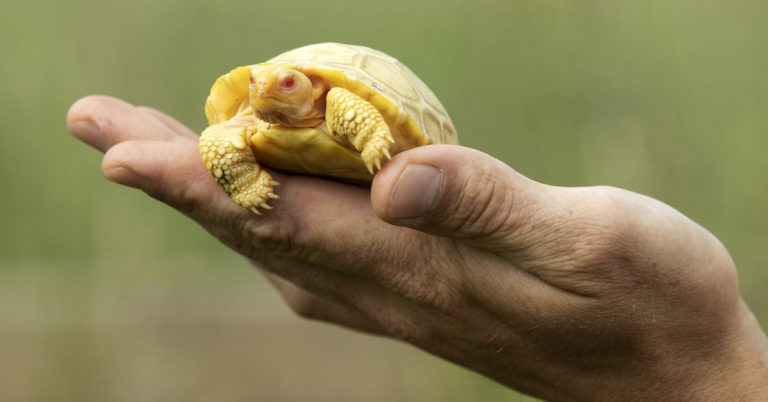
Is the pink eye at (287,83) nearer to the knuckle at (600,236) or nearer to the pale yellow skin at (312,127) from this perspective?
the pale yellow skin at (312,127)

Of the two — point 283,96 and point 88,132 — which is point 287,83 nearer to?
point 283,96

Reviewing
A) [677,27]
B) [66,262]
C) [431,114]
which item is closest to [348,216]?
[431,114]

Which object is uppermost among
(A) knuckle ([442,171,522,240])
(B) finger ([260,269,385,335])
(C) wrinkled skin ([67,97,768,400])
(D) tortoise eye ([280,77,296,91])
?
(D) tortoise eye ([280,77,296,91])

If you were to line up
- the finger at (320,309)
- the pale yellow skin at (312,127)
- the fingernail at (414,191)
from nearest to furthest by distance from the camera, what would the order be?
the fingernail at (414,191) → the pale yellow skin at (312,127) → the finger at (320,309)

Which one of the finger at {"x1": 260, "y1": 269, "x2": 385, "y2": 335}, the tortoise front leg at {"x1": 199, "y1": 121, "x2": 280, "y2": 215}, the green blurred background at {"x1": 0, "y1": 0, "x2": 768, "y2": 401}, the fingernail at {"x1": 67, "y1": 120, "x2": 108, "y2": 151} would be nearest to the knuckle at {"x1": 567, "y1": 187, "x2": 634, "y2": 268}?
the tortoise front leg at {"x1": 199, "y1": 121, "x2": 280, "y2": 215}

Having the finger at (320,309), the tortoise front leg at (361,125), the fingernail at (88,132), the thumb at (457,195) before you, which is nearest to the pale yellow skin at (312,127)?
the tortoise front leg at (361,125)

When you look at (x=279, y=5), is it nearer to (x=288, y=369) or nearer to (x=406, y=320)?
(x=288, y=369)

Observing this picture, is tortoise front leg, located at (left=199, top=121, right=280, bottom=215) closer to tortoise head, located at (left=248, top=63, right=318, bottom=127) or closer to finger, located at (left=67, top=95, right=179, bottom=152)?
tortoise head, located at (left=248, top=63, right=318, bottom=127)
